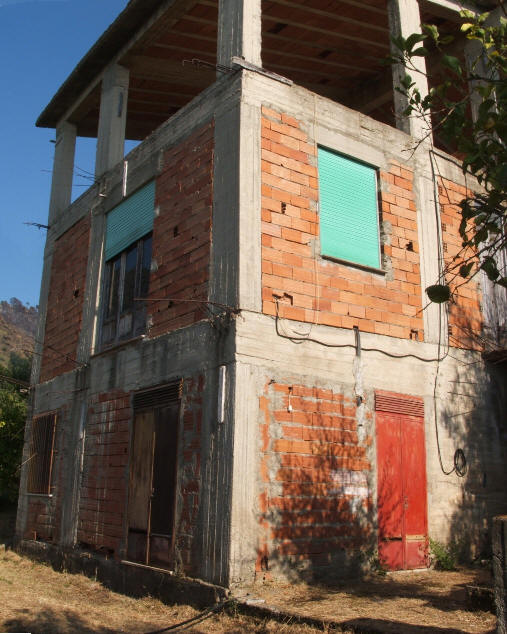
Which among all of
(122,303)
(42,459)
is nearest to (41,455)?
(42,459)

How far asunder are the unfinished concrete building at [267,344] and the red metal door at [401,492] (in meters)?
0.03

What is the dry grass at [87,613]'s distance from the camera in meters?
6.74

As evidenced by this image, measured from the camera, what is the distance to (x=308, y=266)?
8875 mm

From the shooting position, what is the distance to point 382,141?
10406 mm

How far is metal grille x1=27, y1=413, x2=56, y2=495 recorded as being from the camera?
1245 cm

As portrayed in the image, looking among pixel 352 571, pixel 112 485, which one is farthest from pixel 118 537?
pixel 352 571

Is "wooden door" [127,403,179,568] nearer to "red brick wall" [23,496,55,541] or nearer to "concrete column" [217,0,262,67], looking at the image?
"red brick wall" [23,496,55,541]

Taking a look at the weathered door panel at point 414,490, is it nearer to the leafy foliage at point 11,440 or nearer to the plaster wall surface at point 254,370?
the plaster wall surface at point 254,370

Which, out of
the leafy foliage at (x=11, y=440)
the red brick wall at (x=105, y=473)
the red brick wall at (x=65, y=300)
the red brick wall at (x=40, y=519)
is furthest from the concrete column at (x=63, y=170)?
the red brick wall at (x=40, y=519)

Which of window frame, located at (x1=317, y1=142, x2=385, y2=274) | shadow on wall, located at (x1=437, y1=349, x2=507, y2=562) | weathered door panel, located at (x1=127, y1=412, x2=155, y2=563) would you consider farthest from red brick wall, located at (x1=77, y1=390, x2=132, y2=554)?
shadow on wall, located at (x1=437, y1=349, x2=507, y2=562)

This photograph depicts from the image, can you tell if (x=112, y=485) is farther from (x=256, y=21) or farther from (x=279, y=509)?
(x=256, y=21)

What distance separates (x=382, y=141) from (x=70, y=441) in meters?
7.58

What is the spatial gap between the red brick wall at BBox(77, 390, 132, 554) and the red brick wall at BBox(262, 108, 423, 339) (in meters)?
3.34

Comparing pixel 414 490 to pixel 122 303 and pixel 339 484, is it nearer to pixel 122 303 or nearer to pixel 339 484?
pixel 339 484
